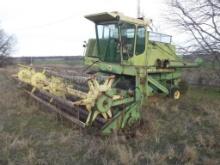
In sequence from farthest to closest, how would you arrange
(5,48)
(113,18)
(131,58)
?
1. (5,48)
2. (131,58)
3. (113,18)

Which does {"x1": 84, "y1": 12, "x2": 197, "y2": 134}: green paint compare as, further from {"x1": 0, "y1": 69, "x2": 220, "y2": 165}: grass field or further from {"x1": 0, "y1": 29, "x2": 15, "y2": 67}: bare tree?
{"x1": 0, "y1": 29, "x2": 15, "y2": 67}: bare tree

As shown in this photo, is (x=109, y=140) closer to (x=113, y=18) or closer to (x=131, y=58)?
(x=131, y=58)

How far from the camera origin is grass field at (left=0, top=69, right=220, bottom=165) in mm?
5336

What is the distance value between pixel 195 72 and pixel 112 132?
9234 mm

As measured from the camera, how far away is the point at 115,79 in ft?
28.6

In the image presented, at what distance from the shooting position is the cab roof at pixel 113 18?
8.25 meters

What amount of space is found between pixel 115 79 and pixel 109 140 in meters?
3.02

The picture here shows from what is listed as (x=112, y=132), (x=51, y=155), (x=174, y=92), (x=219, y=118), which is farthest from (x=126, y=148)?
(x=174, y=92)

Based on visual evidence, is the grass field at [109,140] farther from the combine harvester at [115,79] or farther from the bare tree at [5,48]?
the bare tree at [5,48]

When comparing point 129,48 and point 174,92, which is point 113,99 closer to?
point 129,48

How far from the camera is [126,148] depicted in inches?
224

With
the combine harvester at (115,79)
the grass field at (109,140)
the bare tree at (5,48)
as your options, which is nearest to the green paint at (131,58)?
the combine harvester at (115,79)

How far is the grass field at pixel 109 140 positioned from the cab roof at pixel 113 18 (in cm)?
242

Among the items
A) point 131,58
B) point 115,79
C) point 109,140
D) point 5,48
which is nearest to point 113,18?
point 131,58
